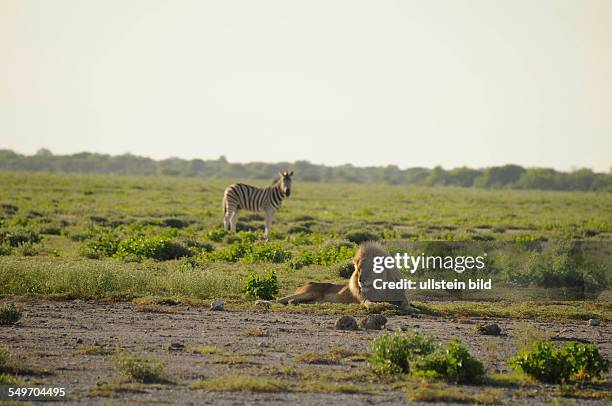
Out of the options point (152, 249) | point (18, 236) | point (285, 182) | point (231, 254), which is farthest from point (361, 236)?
point (18, 236)

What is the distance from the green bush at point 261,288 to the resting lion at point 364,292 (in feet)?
1.36

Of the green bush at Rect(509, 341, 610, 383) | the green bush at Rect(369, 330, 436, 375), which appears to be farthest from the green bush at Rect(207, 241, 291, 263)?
the green bush at Rect(509, 341, 610, 383)

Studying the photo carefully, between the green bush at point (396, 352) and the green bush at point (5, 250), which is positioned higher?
the green bush at point (396, 352)

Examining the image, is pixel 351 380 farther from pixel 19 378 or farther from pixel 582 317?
pixel 582 317

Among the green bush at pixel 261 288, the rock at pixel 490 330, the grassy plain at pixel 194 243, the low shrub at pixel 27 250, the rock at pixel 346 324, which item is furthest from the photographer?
the low shrub at pixel 27 250

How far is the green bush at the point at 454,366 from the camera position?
26.1 ft

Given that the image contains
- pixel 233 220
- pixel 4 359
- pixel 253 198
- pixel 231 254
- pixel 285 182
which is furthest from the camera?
pixel 253 198

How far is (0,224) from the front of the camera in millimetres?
25516

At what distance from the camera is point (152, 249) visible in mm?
18438

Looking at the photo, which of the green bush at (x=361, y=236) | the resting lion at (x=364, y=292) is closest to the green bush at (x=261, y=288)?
the resting lion at (x=364, y=292)

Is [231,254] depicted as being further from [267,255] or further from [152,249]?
[152,249]

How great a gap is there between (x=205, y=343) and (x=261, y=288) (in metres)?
3.52

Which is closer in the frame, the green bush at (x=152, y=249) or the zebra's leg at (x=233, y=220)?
the green bush at (x=152, y=249)

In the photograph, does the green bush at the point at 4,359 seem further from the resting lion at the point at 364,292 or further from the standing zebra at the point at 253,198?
the standing zebra at the point at 253,198
